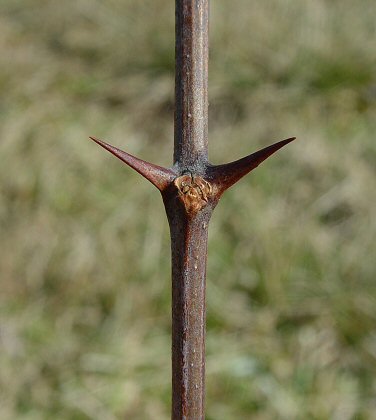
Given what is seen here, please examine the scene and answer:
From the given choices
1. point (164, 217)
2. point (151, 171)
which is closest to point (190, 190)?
point (151, 171)

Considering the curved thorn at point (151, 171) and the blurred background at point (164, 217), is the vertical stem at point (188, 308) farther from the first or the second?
the blurred background at point (164, 217)

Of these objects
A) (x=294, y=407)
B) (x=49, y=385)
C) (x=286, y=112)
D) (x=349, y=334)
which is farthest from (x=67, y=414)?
(x=286, y=112)

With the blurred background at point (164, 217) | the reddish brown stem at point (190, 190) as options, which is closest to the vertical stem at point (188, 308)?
the reddish brown stem at point (190, 190)

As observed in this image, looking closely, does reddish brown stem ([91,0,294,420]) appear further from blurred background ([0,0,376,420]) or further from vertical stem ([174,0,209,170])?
blurred background ([0,0,376,420])

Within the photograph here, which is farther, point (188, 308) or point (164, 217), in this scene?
point (164, 217)

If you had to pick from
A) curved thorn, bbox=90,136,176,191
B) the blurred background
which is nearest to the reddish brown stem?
curved thorn, bbox=90,136,176,191

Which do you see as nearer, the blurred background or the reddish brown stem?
the reddish brown stem

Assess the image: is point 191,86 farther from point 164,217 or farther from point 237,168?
point 164,217
